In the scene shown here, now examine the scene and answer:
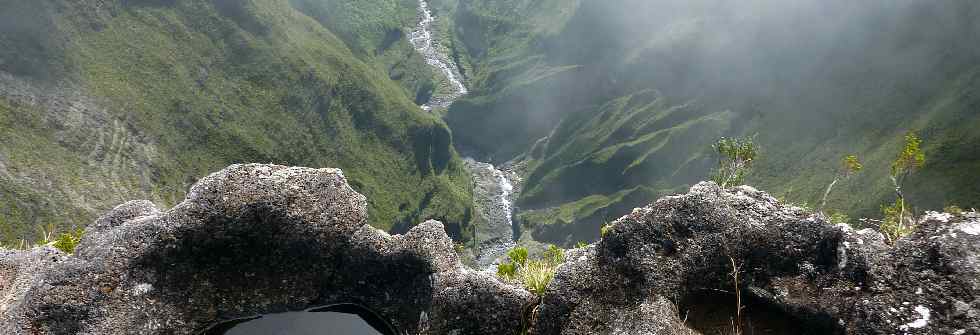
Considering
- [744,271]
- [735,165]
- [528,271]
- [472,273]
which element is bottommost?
[472,273]

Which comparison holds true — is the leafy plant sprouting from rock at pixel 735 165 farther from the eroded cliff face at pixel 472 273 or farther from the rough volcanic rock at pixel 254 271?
the rough volcanic rock at pixel 254 271

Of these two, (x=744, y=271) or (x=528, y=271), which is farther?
(x=528, y=271)

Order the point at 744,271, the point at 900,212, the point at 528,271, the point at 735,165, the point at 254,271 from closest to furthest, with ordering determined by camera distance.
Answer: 1. the point at 744,271
2. the point at 254,271
3. the point at 528,271
4. the point at 900,212
5. the point at 735,165

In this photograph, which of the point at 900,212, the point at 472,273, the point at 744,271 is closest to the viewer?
the point at 744,271

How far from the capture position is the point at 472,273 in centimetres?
1127

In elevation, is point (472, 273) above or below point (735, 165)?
below

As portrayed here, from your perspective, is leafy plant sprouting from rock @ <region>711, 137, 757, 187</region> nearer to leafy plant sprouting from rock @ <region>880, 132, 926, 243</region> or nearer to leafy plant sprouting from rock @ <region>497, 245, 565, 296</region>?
leafy plant sprouting from rock @ <region>880, 132, 926, 243</region>

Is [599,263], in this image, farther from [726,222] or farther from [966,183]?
[966,183]

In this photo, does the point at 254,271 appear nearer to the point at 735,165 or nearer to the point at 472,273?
the point at 472,273

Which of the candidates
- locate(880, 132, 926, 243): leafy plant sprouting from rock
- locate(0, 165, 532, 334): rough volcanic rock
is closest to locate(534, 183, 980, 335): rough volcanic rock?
locate(0, 165, 532, 334): rough volcanic rock

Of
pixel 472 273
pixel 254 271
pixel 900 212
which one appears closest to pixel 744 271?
pixel 472 273

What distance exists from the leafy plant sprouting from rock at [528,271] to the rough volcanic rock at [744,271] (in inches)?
38.4

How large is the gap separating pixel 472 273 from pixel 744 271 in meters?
4.70

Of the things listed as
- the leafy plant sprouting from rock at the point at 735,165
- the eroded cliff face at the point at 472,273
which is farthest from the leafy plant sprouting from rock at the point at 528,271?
the leafy plant sprouting from rock at the point at 735,165
